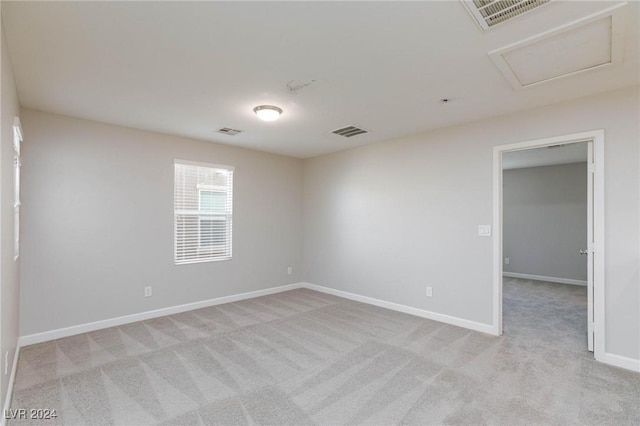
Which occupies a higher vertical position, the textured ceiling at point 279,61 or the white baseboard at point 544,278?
the textured ceiling at point 279,61

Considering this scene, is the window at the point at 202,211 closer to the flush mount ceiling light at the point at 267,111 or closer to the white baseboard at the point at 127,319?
the white baseboard at the point at 127,319

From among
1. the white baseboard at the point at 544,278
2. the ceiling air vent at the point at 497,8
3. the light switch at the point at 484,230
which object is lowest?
the white baseboard at the point at 544,278

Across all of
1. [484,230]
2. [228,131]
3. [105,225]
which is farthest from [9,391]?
[484,230]

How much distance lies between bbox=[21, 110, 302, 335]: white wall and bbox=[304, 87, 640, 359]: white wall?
5.36ft

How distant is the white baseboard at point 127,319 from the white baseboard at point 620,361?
4367 mm

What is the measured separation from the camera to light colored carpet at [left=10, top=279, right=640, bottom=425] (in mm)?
2092

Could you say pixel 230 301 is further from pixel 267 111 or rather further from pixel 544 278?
pixel 544 278

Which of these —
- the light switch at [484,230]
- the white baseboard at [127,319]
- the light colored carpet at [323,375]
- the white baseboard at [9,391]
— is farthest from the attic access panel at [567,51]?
the white baseboard at [127,319]

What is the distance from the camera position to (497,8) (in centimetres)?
177

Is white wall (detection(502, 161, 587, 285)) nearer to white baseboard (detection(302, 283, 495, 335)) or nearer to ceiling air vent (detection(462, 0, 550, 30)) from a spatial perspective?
white baseboard (detection(302, 283, 495, 335))

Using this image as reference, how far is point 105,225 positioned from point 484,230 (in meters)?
4.63

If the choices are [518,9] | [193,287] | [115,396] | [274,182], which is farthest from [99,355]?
[518,9]

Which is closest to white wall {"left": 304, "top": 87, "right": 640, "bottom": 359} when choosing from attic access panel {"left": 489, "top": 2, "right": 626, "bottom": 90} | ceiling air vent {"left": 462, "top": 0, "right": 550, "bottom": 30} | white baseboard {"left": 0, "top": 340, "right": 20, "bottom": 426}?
attic access panel {"left": 489, "top": 2, "right": 626, "bottom": 90}

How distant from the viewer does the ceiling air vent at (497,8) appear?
1.72 m
